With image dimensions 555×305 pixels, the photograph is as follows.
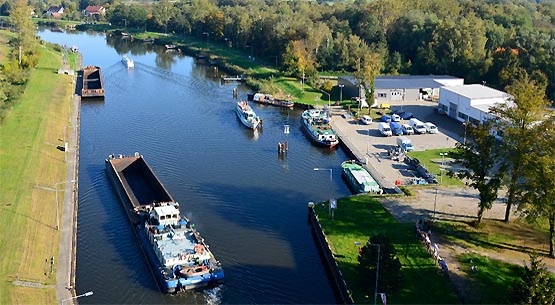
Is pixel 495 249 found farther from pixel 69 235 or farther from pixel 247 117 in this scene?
pixel 247 117

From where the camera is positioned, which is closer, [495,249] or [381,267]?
[381,267]

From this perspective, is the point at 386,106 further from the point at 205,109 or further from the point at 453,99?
the point at 205,109

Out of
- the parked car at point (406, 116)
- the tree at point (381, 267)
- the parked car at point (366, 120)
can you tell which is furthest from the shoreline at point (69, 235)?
the parked car at point (406, 116)

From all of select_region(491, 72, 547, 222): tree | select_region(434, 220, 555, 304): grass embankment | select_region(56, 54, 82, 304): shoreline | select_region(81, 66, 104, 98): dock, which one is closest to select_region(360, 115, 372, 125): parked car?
select_region(434, 220, 555, 304): grass embankment

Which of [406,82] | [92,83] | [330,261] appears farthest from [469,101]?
[92,83]

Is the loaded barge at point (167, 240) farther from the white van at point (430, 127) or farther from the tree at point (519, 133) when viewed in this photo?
the white van at point (430, 127)

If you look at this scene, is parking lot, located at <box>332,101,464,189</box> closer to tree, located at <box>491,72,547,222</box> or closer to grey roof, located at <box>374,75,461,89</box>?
grey roof, located at <box>374,75,461,89</box>
